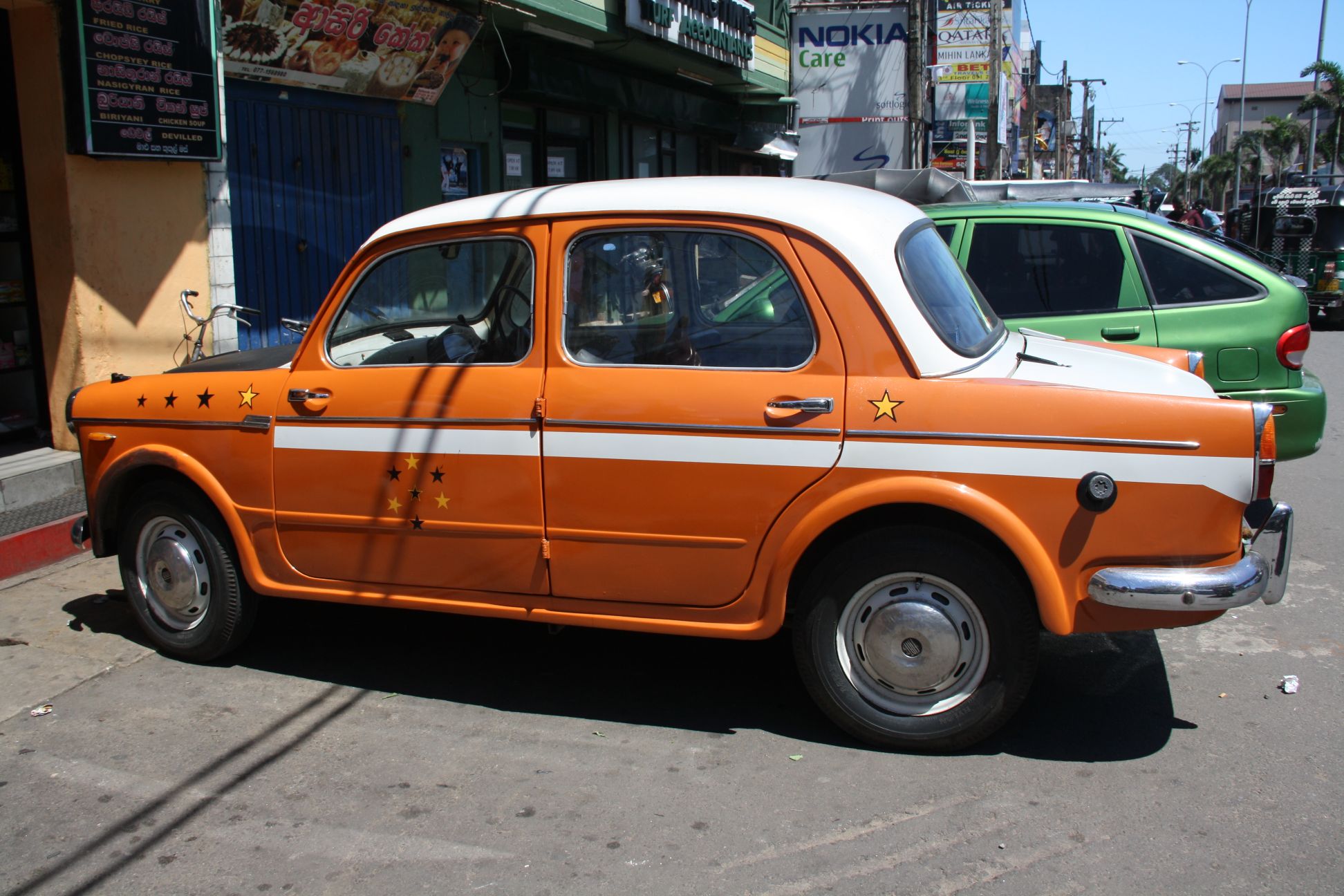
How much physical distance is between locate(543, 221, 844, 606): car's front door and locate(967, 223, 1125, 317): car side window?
315cm

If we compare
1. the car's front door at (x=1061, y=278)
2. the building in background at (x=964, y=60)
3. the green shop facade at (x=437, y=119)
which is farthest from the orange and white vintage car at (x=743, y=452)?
the building in background at (x=964, y=60)

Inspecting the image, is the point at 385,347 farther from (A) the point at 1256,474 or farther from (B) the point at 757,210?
(A) the point at 1256,474

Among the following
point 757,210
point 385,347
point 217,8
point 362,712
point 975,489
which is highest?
point 217,8

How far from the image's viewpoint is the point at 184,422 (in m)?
4.60

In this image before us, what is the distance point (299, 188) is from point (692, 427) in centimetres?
683

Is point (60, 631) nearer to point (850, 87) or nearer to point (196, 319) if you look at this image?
point (196, 319)

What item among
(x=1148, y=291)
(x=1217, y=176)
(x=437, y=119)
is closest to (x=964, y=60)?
(x=437, y=119)

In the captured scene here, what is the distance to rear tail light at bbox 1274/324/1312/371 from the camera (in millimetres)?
6062

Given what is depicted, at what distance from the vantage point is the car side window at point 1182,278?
6.28m

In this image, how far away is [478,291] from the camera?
14.1 feet

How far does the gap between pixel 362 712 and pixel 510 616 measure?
0.74m

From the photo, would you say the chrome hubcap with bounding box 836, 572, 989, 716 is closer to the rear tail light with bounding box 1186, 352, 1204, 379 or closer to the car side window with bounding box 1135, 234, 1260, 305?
the rear tail light with bounding box 1186, 352, 1204, 379

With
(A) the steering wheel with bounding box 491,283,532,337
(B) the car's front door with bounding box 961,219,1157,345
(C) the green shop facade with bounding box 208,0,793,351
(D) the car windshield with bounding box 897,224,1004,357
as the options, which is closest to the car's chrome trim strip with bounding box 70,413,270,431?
(A) the steering wheel with bounding box 491,283,532,337

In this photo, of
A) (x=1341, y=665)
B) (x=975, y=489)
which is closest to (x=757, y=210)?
(x=975, y=489)
